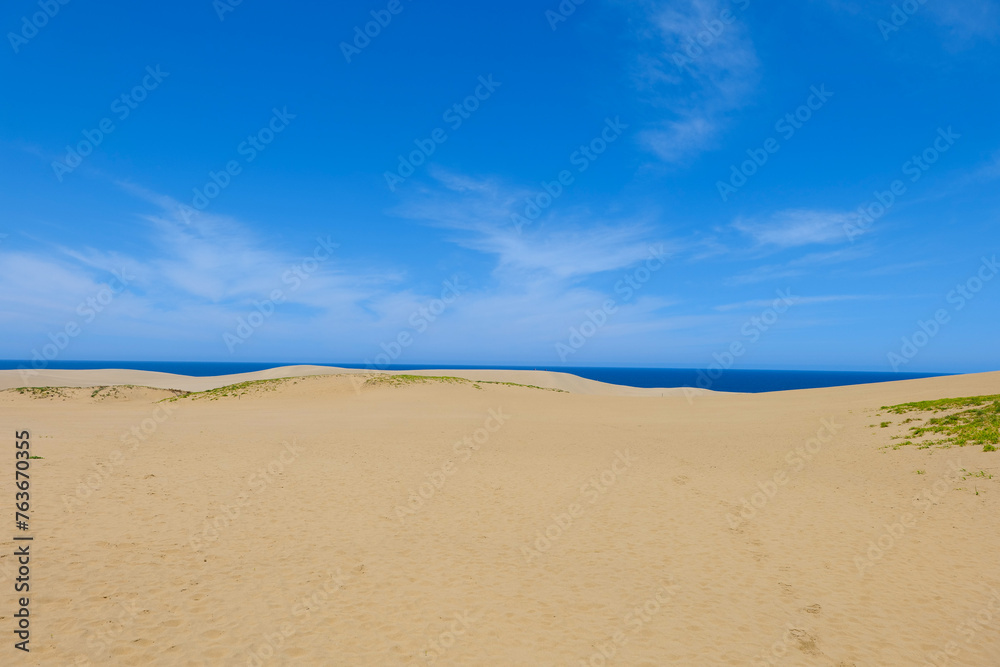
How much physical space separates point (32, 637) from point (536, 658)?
773 centimetres

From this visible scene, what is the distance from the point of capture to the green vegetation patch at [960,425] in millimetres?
19062

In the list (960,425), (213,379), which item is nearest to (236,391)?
(213,379)

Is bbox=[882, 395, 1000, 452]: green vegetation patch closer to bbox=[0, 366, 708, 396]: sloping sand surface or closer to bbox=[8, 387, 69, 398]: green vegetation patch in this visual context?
bbox=[0, 366, 708, 396]: sloping sand surface

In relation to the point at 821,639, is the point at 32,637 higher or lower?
higher

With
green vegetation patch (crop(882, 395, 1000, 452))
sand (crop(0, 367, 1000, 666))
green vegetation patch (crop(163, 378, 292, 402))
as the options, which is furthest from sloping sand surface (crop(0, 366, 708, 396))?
sand (crop(0, 367, 1000, 666))

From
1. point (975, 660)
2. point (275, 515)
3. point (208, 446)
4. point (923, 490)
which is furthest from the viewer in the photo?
point (208, 446)

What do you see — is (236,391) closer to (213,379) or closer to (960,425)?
(213,379)

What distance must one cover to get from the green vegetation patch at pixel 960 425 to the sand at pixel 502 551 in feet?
3.60

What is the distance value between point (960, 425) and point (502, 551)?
75.0ft

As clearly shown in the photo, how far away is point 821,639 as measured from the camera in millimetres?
8117

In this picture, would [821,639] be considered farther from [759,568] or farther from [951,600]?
[951,600]

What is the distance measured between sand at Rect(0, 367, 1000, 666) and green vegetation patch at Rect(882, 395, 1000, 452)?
1.10m

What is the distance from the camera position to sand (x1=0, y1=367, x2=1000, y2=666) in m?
7.74

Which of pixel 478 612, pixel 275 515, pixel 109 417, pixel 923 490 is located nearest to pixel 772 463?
pixel 923 490
